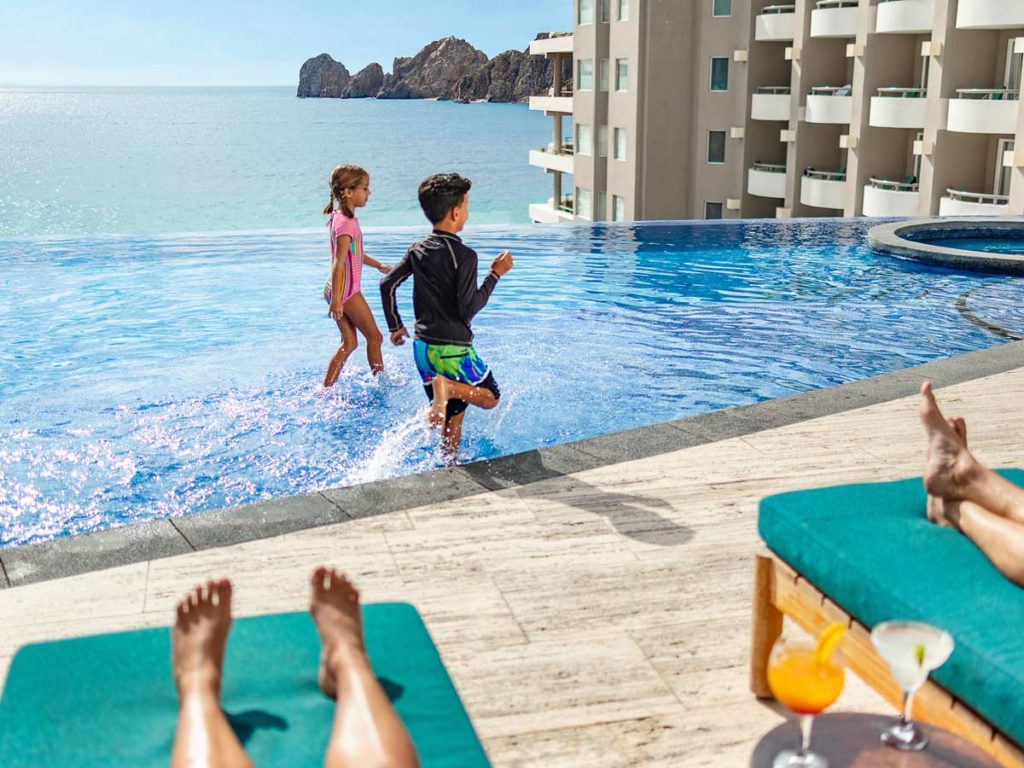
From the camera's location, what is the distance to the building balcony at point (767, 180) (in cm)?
3847

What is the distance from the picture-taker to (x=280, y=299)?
14.0m

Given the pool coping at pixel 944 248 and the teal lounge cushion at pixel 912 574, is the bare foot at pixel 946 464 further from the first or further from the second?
the pool coping at pixel 944 248

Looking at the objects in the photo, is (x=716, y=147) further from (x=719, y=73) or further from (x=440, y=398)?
(x=440, y=398)

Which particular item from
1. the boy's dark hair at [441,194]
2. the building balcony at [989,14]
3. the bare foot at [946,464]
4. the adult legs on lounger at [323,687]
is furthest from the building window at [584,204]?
the adult legs on lounger at [323,687]

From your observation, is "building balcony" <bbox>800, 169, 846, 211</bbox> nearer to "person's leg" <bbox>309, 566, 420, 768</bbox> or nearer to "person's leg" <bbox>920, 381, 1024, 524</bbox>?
"person's leg" <bbox>920, 381, 1024, 524</bbox>

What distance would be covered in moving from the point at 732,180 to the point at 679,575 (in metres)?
37.8

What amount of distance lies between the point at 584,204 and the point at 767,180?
10.7m

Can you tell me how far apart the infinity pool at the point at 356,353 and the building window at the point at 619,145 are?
25441mm

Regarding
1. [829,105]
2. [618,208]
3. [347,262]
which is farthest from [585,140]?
[347,262]

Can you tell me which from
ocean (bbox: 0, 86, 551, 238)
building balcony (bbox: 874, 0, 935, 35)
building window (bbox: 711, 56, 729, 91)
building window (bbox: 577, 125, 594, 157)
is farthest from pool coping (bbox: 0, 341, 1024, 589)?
ocean (bbox: 0, 86, 551, 238)

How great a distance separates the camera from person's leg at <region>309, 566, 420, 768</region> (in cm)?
255

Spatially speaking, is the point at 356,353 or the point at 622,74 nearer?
the point at 356,353

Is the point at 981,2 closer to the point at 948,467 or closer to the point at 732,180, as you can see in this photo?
the point at 732,180

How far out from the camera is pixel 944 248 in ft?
52.7
